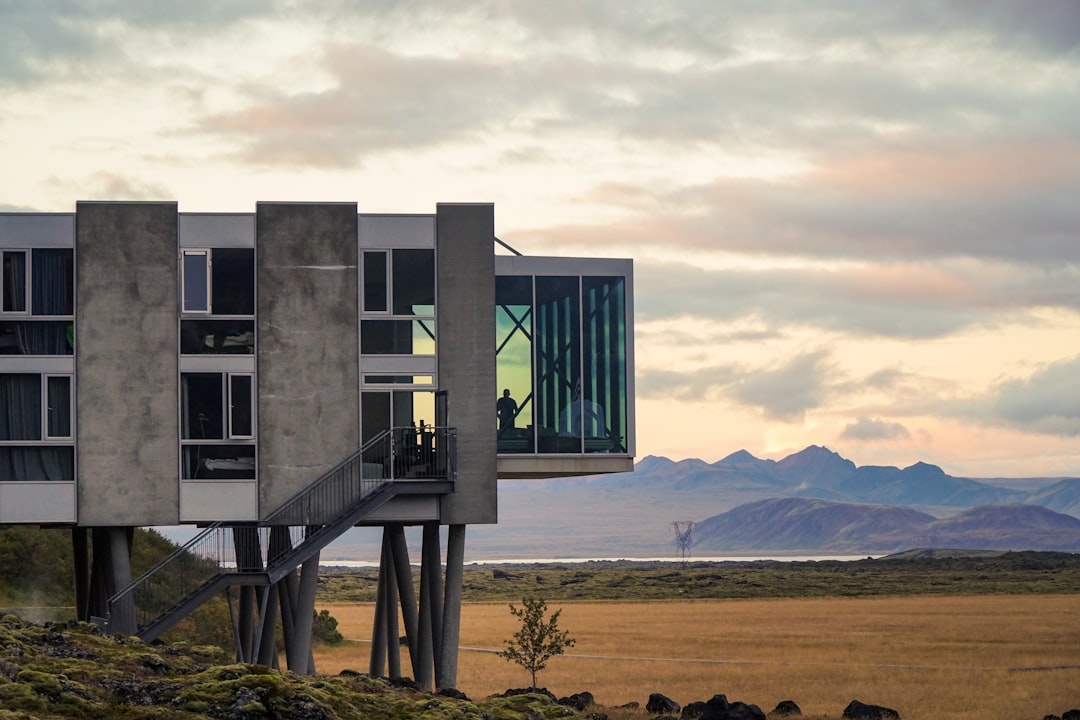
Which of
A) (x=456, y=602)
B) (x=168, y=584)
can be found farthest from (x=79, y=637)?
(x=456, y=602)

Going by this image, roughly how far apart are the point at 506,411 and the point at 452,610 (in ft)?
16.5

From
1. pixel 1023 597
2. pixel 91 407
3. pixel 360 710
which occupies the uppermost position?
pixel 91 407

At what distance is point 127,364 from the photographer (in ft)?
117

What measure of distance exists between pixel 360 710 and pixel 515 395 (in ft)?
40.1

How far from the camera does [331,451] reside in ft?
118

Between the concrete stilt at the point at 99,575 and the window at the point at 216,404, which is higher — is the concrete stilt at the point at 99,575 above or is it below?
below

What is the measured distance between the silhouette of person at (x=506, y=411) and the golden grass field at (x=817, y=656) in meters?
9.51

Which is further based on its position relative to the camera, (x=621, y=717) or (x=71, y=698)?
(x=621, y=717)

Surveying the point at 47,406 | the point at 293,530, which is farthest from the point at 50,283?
the point at 293,530

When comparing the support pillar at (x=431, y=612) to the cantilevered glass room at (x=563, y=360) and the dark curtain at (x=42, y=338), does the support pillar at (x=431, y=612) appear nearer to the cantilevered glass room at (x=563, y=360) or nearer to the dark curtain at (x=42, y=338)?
the cantilevered glass room at (x=563, y=360)

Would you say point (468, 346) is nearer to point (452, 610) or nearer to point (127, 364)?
point (452, 610)

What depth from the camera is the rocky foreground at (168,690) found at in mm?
23853

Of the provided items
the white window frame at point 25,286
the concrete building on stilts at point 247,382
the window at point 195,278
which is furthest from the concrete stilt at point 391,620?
the white window frame at point 25,286

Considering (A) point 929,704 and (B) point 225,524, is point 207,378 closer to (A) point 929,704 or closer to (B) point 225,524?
(B) point 225,524
